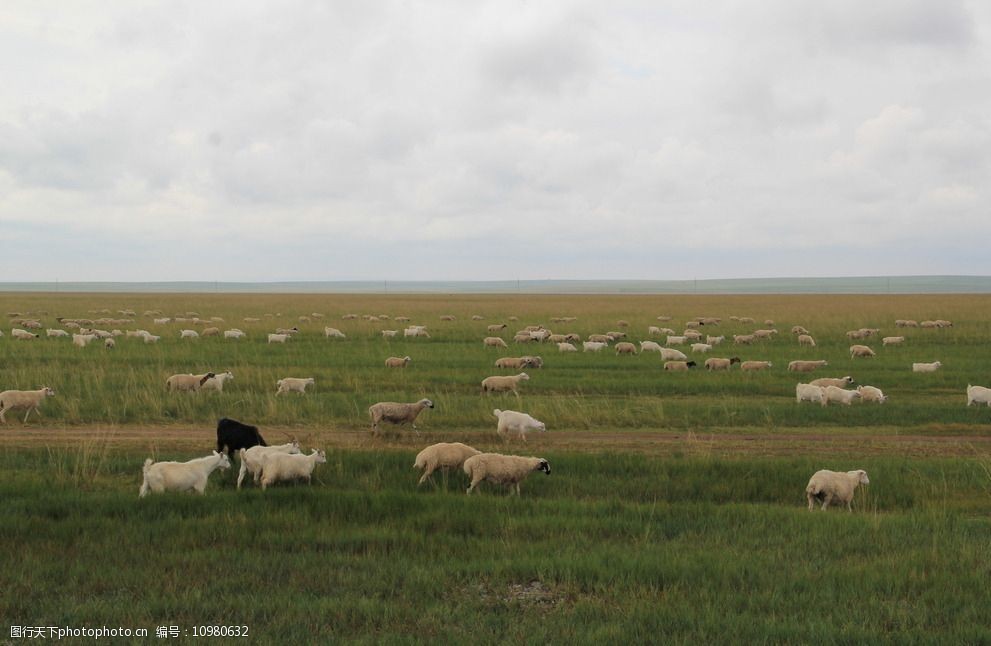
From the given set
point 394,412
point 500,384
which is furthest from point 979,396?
point 394,412

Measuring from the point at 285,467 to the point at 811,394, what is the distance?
14708 mm

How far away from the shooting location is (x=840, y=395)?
19203mm

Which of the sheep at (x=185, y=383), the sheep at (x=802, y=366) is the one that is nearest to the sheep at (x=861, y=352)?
the sheep at (x=802, y=366)

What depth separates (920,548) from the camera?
8.08 m

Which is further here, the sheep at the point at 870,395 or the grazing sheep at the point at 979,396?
the sheep at the point at 870,395

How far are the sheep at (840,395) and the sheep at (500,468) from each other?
11953 mm

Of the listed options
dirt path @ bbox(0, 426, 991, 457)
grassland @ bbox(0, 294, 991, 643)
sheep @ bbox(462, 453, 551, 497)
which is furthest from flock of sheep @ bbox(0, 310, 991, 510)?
dirt path @ bbox(0, 426, 991, 457)

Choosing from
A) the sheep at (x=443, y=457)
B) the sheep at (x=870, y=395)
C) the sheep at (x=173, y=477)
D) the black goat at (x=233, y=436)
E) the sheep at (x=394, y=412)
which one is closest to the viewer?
the sheep at (x=173, y=477)

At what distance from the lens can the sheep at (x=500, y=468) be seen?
10.6 meters

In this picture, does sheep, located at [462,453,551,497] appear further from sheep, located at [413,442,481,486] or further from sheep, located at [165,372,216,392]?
sheep, located at [165,372,216,392]

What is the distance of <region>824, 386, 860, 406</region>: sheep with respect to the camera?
752 inches

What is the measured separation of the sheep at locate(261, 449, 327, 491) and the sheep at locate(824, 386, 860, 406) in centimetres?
1455

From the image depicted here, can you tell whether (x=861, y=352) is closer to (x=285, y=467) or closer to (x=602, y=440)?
(x=602, y=440)

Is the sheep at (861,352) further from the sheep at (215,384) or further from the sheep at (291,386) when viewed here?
the sheep at (215,384)
